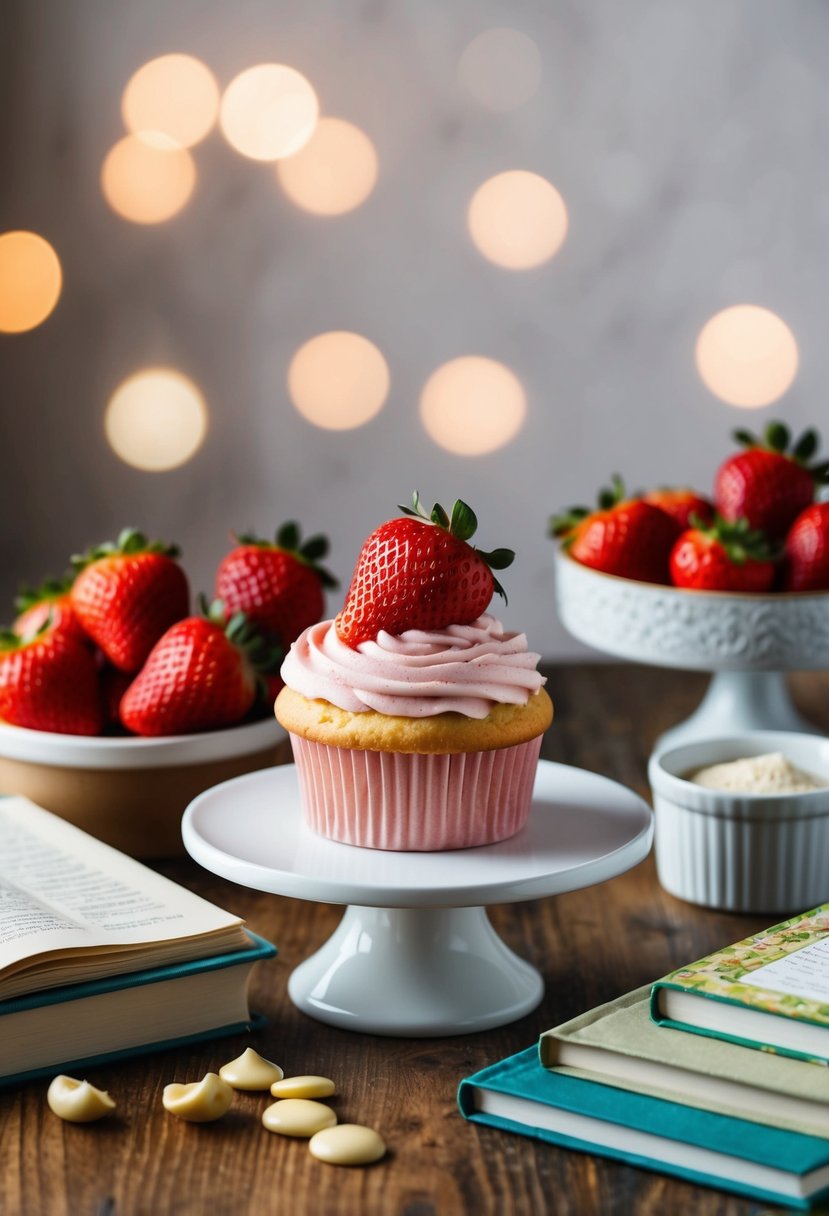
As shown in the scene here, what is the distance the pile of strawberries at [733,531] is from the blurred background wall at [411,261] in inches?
34.0

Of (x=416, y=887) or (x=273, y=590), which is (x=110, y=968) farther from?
(x=273, y=590)

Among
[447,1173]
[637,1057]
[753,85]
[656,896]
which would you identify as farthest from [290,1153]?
[753,85]

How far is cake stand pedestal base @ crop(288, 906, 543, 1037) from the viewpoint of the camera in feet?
3.28

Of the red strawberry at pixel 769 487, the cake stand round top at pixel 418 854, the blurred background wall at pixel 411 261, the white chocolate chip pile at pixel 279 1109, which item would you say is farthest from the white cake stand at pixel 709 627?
the blurred background wall at pixel 411 261

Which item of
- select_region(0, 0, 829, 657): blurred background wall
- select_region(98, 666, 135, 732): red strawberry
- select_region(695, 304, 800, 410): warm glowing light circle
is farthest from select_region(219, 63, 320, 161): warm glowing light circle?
select_region(98, 666, 135, 732): red strawberry

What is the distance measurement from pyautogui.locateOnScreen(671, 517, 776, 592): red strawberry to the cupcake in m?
0.58

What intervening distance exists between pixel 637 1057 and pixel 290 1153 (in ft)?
0.68

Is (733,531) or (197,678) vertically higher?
(733,531)

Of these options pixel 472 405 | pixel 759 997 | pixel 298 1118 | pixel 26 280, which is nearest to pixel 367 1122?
pixel 298 1118

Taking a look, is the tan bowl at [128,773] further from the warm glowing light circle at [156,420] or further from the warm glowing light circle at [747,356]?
the warm glowing light circle at [747,356]

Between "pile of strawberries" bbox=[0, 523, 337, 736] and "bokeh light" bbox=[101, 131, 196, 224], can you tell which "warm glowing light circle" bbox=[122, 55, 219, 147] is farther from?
"pile of strawberries" bbox=[0, 523, 337, 736]

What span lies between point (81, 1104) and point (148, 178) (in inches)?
79.3

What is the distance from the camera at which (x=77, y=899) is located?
104cm

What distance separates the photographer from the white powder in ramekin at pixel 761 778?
1.25 metres
